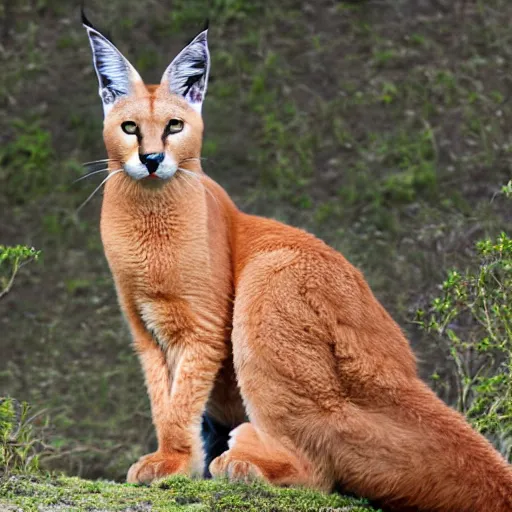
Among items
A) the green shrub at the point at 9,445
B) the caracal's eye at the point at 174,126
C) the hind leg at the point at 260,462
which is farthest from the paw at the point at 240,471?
the caracal's eye at the point at 174,126

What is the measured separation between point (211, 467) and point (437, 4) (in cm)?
914

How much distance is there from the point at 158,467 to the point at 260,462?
0.58 metres

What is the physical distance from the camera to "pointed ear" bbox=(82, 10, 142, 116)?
602cm

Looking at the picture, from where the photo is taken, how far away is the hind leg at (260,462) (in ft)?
17.0

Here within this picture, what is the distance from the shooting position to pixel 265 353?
5414 millimetres

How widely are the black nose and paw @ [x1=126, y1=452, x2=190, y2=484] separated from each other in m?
1.50

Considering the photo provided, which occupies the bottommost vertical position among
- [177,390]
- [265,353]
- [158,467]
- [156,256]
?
[158,467]

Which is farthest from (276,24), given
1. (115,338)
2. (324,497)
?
(324,497)

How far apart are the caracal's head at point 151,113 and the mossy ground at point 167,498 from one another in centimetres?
164

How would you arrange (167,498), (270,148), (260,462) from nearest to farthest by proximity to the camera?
(167,498), (260,462), (270,148)

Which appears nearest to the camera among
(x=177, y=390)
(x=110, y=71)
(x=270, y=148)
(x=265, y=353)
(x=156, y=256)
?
(x=265, y=353)

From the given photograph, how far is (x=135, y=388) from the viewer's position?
9992 mm

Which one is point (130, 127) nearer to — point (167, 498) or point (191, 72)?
point (191, 72)

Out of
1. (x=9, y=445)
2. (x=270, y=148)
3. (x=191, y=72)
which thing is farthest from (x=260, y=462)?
(x=270, y=148)
